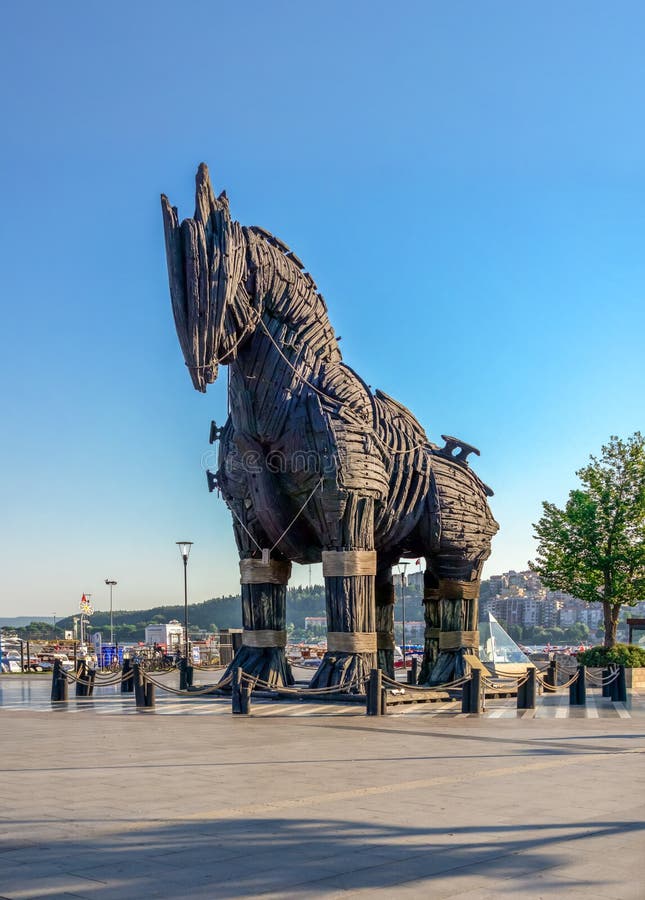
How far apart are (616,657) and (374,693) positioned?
38.8 ft

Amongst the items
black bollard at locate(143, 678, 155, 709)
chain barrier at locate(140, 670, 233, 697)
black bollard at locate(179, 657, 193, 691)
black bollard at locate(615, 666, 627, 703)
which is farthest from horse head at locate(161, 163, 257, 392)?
black bollard at locate(615, 666, 627, 703)

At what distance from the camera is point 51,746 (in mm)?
12016

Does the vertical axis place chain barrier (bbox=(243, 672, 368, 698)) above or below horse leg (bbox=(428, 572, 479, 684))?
below

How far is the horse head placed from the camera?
1575 centimetres

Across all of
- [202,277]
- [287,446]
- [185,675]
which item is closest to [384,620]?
[185,675]

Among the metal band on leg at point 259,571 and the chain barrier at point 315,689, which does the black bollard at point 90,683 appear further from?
the chain barrier at point 315,689

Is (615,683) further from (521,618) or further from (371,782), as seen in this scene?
(521,618)

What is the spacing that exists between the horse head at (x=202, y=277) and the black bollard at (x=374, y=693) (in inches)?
212

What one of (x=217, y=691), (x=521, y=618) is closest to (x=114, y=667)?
(x=217, y=691)

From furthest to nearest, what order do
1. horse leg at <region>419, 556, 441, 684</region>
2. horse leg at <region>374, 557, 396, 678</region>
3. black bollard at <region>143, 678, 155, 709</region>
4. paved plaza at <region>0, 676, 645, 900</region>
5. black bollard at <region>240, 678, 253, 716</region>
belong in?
1. horse leg at <region>419, 556, 441, 684</region>
2. horse leg at <region>374, 557, 396, 678</region>
3. black bollard at <region>143, 678, 155, 709</region>
4. black bollard at <region>240, 678, 253, 716</region>
5. paved plaza at <region>0, 676, 645, 900</region>

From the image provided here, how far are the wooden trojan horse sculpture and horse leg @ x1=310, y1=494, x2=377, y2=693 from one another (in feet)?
0.08

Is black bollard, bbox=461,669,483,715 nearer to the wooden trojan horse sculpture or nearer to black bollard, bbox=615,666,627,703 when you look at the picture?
the wooden trojan horse sculpture

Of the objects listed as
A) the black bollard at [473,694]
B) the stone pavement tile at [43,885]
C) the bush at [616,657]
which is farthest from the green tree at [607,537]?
the stone pavement tile at [43,885]

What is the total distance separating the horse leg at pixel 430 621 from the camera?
21.9m
